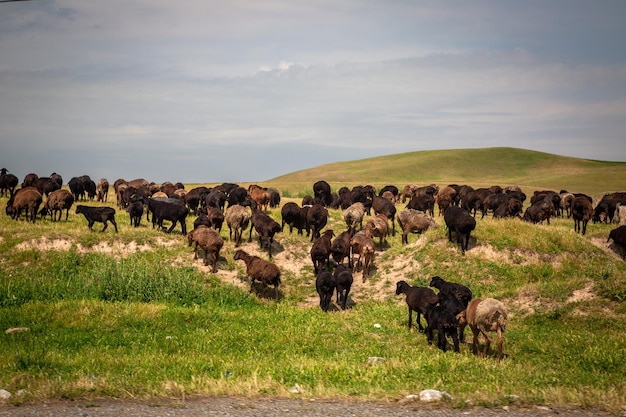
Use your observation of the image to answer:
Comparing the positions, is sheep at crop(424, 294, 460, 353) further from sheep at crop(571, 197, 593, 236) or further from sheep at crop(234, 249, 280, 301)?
sheep at crop(571, 197, 593, 236)

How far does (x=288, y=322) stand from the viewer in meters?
17.7

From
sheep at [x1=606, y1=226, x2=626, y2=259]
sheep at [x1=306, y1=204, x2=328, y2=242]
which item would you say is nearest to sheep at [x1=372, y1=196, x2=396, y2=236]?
sheep at [x1=306, y1=204, x2=328, y2=242]

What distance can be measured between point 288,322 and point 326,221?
11456 millimetres

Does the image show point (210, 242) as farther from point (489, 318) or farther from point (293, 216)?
point (489, 318)

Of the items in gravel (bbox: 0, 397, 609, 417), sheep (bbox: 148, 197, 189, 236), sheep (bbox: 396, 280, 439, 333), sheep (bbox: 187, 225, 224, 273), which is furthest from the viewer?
sheep (bbox: 148, 197, 189, 236)

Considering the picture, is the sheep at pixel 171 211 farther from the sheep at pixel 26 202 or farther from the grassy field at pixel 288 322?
the sheep at pixel 26 202

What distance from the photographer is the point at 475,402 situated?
31.7ft

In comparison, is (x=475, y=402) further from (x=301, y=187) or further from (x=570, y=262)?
(x=301, y=187)

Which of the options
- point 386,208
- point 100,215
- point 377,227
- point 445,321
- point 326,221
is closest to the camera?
point 445,321

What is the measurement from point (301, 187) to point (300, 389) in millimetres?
61381

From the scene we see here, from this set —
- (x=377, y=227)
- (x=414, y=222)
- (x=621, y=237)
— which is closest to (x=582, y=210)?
(x=621, y=237)

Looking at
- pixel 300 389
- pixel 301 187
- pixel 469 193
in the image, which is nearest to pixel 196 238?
pixel 300 389

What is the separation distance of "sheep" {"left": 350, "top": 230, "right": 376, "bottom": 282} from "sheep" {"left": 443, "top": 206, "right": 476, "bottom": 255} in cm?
342

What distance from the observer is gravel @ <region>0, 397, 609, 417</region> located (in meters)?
9.11
